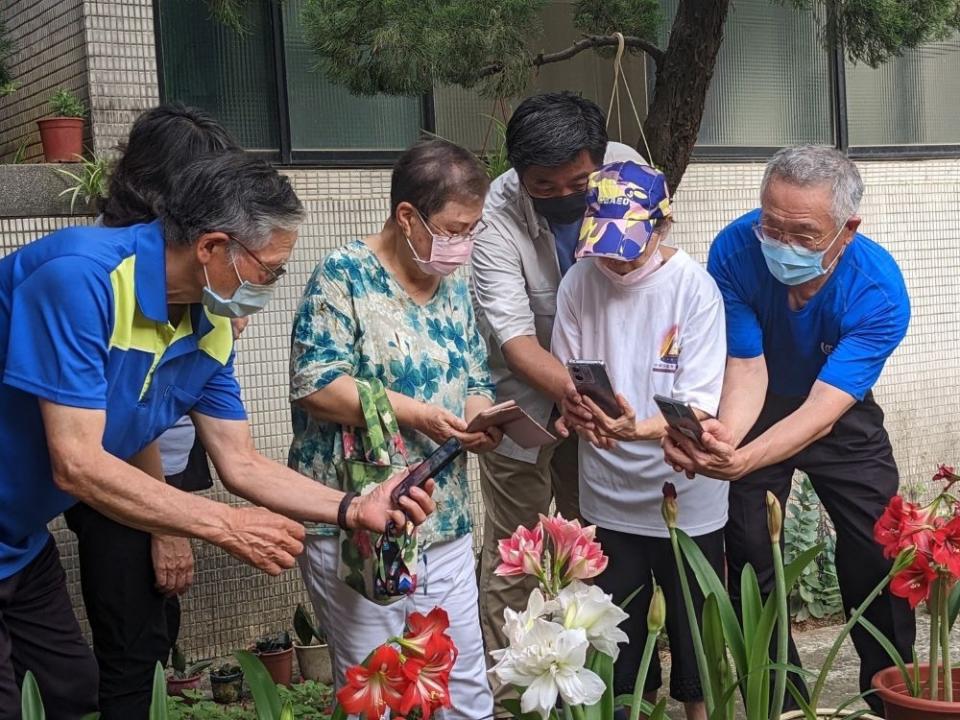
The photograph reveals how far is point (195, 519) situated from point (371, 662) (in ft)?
2.06

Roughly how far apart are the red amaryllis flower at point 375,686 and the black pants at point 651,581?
148cm

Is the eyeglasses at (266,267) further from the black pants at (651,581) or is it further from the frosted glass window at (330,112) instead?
the frosted glass window at (330,112)

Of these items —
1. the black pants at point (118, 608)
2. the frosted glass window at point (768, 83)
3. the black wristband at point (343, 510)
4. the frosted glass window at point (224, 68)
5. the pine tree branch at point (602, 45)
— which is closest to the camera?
the black wristband at point (343, 510)

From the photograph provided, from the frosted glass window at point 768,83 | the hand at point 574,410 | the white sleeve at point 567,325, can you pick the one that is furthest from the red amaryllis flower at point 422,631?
the frosted glass window at point 768,83

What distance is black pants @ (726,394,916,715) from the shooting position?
142 inches

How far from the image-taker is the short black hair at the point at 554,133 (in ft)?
11.6

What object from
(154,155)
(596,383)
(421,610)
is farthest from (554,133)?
(421,610)

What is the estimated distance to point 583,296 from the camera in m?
3.45

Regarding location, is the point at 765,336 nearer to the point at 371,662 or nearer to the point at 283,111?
the point at 371,662

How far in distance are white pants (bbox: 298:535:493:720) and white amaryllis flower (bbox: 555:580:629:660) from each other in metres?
1.05

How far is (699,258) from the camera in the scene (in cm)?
652

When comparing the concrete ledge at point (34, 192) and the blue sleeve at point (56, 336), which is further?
the concrete ledge at point (34, 192)

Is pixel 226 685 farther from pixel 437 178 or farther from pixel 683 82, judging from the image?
pixel 683 82

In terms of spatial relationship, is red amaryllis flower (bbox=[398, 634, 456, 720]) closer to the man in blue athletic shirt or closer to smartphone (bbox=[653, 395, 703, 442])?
smartphone (bbox=[653, 395, 703, 442])
